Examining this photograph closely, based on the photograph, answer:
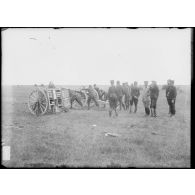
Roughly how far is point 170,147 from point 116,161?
0.98 m

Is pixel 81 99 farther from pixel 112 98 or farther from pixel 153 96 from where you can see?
pixel 153 96

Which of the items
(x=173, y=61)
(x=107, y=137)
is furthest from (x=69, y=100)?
(x=173, y=61)

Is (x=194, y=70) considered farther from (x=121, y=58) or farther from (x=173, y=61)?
(x=121, y=58)

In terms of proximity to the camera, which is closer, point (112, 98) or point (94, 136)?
point (94, 136)

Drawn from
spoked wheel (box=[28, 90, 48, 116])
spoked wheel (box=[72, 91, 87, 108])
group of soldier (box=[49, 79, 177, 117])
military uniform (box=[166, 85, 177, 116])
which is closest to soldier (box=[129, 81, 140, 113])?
group of soldier (box=[49, 79, 177, 117])

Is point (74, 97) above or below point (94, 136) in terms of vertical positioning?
above

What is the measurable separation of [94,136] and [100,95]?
734 mm

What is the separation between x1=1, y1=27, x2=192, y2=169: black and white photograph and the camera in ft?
19.6

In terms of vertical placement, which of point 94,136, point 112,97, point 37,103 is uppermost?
point 112,97

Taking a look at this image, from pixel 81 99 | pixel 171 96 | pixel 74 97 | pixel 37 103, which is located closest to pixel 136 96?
pixel 171 96

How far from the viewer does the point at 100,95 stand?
6.10m

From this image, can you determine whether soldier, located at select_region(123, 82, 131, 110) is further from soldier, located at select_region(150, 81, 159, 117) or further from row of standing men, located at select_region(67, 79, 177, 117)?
soldier, located at select_region(150, 81, 159, 117)

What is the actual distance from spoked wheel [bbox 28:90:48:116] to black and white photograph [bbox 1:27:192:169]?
3cm

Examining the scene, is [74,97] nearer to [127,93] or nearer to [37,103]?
[37,103]
